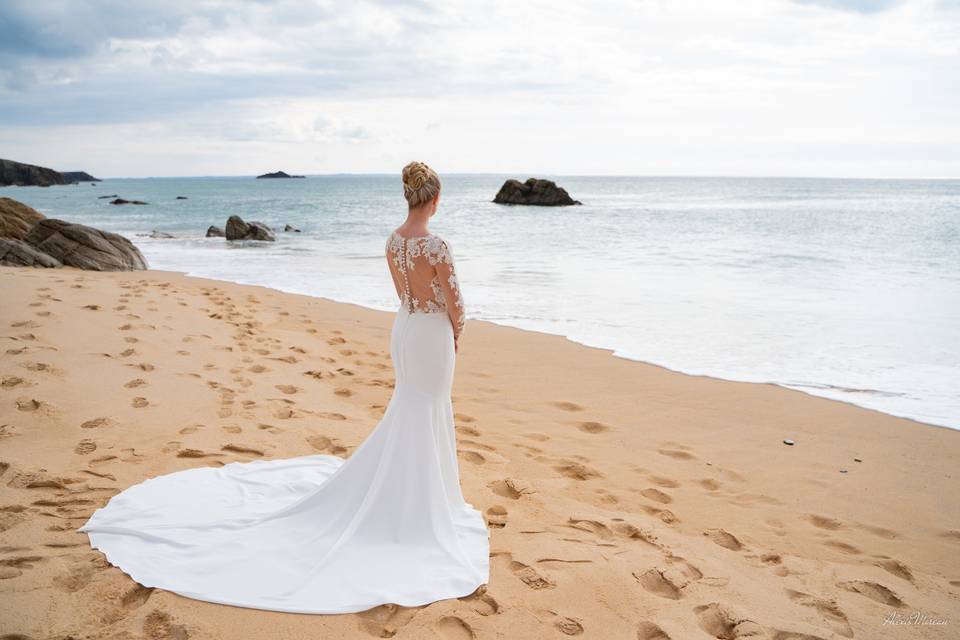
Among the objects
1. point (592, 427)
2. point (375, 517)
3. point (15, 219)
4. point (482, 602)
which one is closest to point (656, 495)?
point (592, 427)

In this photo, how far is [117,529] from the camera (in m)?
3.62

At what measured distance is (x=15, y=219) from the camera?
1734cm

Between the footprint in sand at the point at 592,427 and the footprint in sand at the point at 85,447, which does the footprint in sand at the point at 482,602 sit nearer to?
the footprint in sand at the point at 592,427

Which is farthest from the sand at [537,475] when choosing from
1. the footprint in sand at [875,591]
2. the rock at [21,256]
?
the rock at [21,256]

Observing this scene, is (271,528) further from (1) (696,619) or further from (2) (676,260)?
(2) (676,260)

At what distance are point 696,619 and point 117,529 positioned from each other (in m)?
3.22

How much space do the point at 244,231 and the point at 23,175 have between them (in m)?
117

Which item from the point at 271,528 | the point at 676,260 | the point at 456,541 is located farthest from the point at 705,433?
the point at 676,260

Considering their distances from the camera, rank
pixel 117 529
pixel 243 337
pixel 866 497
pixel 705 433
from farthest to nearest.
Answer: pixel 243 337, pixel 705 433, pixel 866 497, pixel 117 529

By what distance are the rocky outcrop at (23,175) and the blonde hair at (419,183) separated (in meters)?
138

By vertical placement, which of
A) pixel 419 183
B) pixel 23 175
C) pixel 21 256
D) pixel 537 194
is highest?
pixel 23 175

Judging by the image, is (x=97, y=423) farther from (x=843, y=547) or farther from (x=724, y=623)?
(x=843, y=547)

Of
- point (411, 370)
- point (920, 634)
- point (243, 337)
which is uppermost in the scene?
point (411, 370)

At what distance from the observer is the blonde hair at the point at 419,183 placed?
3.60 meters
